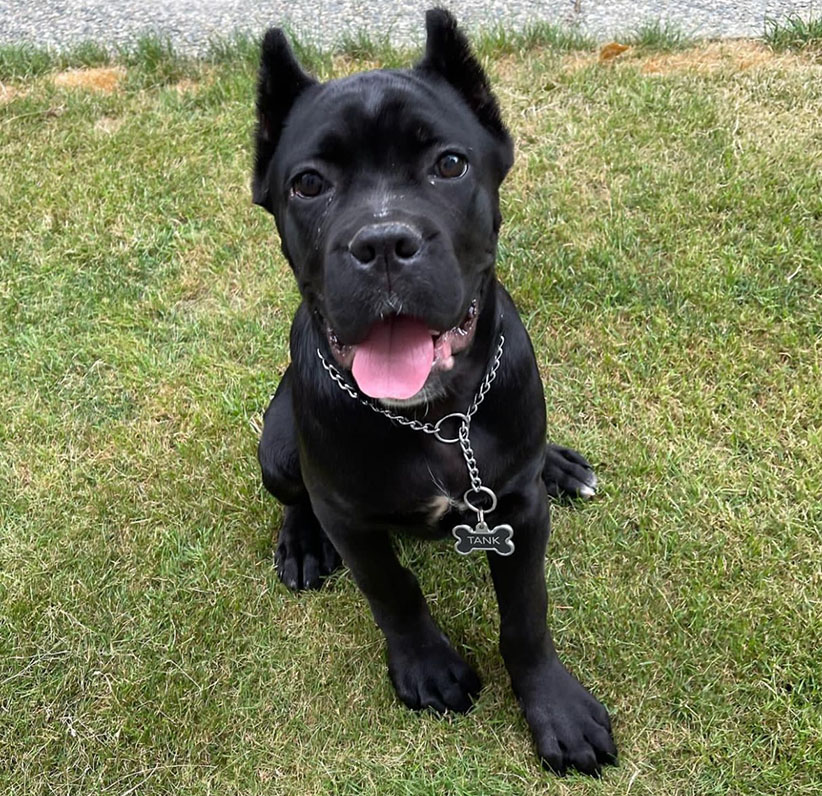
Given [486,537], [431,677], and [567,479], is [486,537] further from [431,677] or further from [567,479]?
[567,479]

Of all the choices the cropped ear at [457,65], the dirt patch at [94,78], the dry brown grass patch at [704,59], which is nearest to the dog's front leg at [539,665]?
the cropped ear at [457,65]

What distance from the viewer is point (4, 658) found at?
282cm

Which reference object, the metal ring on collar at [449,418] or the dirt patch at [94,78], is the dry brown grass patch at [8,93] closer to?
the dirt patch at [94,78]

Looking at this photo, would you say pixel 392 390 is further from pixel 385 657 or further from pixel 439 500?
pixel 385 657

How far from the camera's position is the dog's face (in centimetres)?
177

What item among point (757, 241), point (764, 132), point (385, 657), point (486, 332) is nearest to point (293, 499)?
point (385, 657)

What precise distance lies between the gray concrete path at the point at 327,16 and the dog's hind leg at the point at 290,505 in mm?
3286

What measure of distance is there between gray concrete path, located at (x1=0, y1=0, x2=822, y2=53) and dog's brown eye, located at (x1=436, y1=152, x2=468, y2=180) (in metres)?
3.61

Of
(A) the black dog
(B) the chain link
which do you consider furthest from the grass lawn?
(B) the chain link

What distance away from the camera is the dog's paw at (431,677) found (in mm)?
2557

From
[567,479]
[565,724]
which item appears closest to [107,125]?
[567,479]

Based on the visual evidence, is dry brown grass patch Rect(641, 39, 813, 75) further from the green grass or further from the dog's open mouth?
the dog's open mouth

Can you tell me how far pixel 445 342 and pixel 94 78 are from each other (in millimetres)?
4244

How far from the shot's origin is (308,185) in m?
1.96
